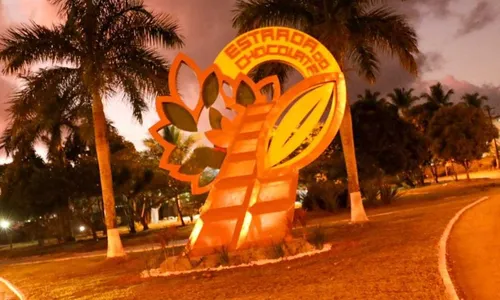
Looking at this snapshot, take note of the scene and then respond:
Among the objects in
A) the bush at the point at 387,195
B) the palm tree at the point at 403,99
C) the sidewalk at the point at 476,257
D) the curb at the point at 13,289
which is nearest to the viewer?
the sidewalk at the point at 476,257

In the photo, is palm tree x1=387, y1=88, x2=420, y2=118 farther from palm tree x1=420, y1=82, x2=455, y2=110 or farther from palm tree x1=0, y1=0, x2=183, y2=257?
palm tree x1=0, y1=0, x2=183, y2=257

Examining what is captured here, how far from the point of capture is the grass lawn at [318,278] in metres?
7.39

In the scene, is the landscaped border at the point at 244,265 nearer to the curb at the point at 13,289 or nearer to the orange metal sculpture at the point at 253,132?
the orange metal sculpture at the point at 253,132

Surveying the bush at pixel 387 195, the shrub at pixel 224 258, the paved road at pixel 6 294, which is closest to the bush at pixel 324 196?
the bush at pixel 387 195

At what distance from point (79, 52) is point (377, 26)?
9.28 m

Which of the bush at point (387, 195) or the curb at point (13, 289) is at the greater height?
the bush at point (387, 195)

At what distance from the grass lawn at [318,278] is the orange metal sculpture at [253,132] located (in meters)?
1.33

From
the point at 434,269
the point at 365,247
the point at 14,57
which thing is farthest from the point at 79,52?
the point at 434,269

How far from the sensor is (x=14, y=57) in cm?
1596

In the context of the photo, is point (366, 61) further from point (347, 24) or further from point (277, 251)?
point (277, 251)

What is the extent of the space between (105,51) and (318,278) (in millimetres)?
10984

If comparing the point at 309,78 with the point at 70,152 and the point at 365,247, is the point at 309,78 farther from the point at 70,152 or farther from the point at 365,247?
the point at 70,152

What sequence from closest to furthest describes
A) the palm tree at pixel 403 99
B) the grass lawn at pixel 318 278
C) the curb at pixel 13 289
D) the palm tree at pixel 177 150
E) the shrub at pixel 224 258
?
the grass lawn at pixel 318 278, the shrub at pixel 224 258, the curb at pixel 13 289, the palm tree at pixel 177 150, the palm tree at pixel 403 99

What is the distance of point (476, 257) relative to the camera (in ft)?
29.7
